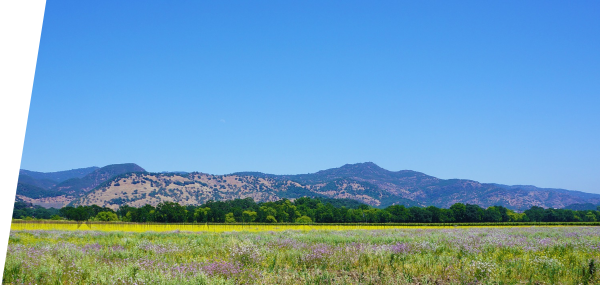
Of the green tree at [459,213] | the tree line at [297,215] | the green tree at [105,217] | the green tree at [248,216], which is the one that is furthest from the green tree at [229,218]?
the green tree at [459,213]

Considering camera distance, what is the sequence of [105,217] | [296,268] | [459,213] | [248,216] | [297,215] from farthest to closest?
[297,215] → [459,213] → [248,216] → [105,217] → [296,268]

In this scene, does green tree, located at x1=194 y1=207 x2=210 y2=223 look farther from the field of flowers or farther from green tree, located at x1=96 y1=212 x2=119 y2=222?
the field of flowers

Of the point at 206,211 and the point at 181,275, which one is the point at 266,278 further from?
the point at 206,211

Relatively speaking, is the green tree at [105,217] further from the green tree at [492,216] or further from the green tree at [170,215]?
the green tree at [492,216]

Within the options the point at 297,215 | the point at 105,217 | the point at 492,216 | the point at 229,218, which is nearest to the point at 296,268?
the point at 229,218

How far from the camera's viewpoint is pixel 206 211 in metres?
127

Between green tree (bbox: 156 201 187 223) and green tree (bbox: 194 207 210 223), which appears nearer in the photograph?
green tree (bbox: 156 201 187 223)

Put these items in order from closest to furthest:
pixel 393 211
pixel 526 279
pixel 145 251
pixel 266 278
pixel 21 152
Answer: pixel 21 152, pixel 266 278, pixel 526 279, pixel 145 251, pixel 393 211

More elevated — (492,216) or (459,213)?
(459,213)

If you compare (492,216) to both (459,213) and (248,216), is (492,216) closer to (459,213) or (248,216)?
(459,213)

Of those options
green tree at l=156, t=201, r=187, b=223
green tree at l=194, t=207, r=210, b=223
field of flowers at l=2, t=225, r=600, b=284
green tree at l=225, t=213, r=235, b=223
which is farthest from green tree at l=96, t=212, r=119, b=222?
field of flowers at l=2, t=225, r=600, b=284

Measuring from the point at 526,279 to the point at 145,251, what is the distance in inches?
576

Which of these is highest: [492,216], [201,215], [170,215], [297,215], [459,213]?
[459,213]

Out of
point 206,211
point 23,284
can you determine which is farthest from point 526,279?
point 206,211
